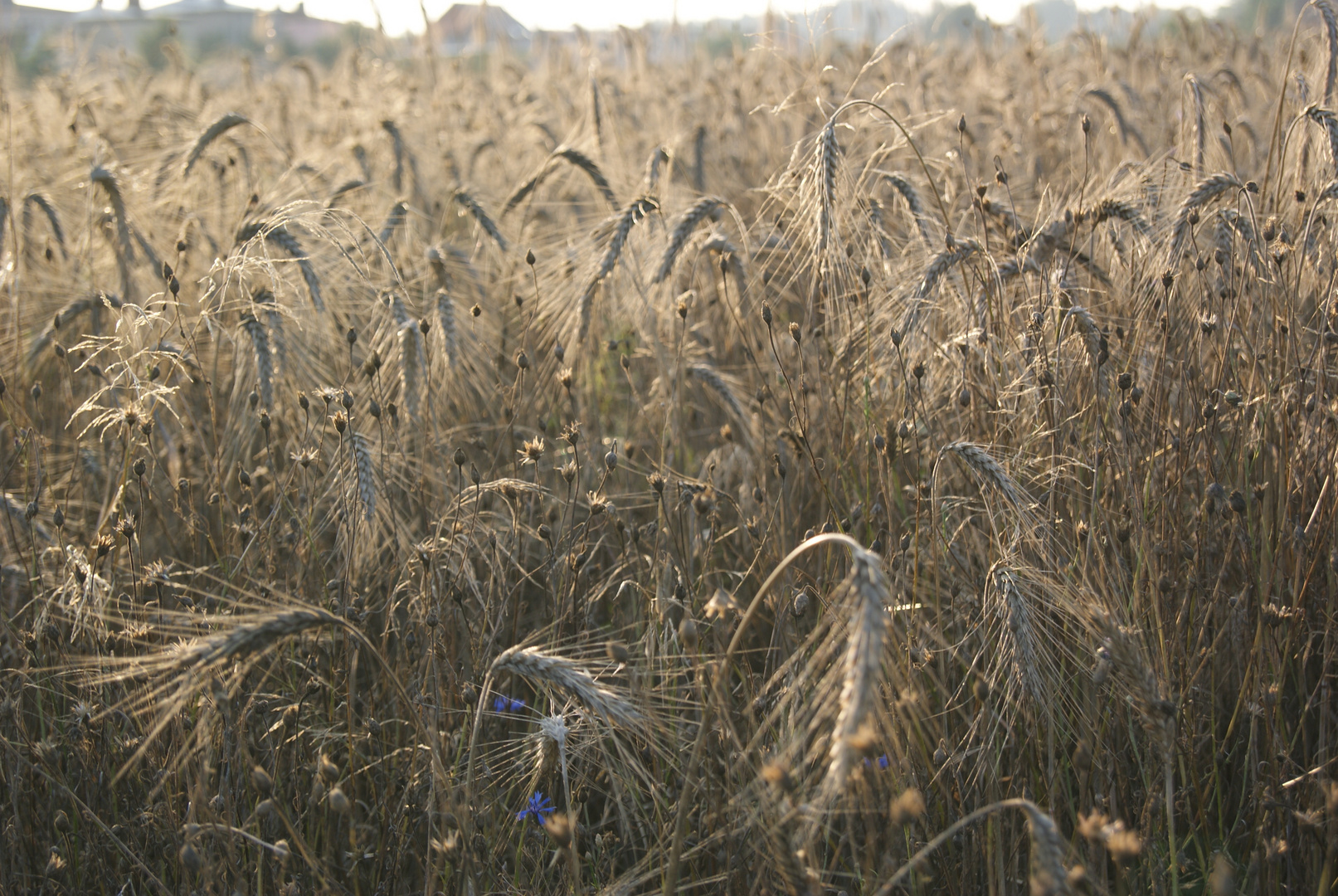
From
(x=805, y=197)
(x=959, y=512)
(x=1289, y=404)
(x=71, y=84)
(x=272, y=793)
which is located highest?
(x=71, y=84)

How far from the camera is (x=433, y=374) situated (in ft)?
9.20

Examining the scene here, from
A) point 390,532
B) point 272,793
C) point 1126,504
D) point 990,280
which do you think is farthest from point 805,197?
point 272,793

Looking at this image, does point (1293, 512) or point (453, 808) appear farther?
point (1293, 512)

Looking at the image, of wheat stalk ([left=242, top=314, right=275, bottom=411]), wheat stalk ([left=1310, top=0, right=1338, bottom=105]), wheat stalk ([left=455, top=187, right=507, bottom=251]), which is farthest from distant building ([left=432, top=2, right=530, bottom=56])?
wheat stalk ([left=1310, top=0, right=1338, bottom=105])

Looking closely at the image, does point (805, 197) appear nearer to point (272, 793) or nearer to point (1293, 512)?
point (1293, 512)

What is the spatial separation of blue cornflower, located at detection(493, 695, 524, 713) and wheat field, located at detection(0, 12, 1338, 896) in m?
0.02

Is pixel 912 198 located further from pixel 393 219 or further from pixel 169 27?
pixel 169 27

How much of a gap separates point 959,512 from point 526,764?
144 cm

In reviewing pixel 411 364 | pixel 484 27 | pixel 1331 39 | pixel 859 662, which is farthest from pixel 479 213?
pixel 484 27

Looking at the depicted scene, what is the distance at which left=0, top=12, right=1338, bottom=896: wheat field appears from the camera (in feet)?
5.70

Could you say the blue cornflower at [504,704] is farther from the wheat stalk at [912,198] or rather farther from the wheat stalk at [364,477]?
the wheat stalk at [912,198]

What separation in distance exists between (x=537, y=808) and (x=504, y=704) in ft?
1.27

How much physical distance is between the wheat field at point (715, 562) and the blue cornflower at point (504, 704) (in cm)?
2

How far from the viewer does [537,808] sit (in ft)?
6.56
